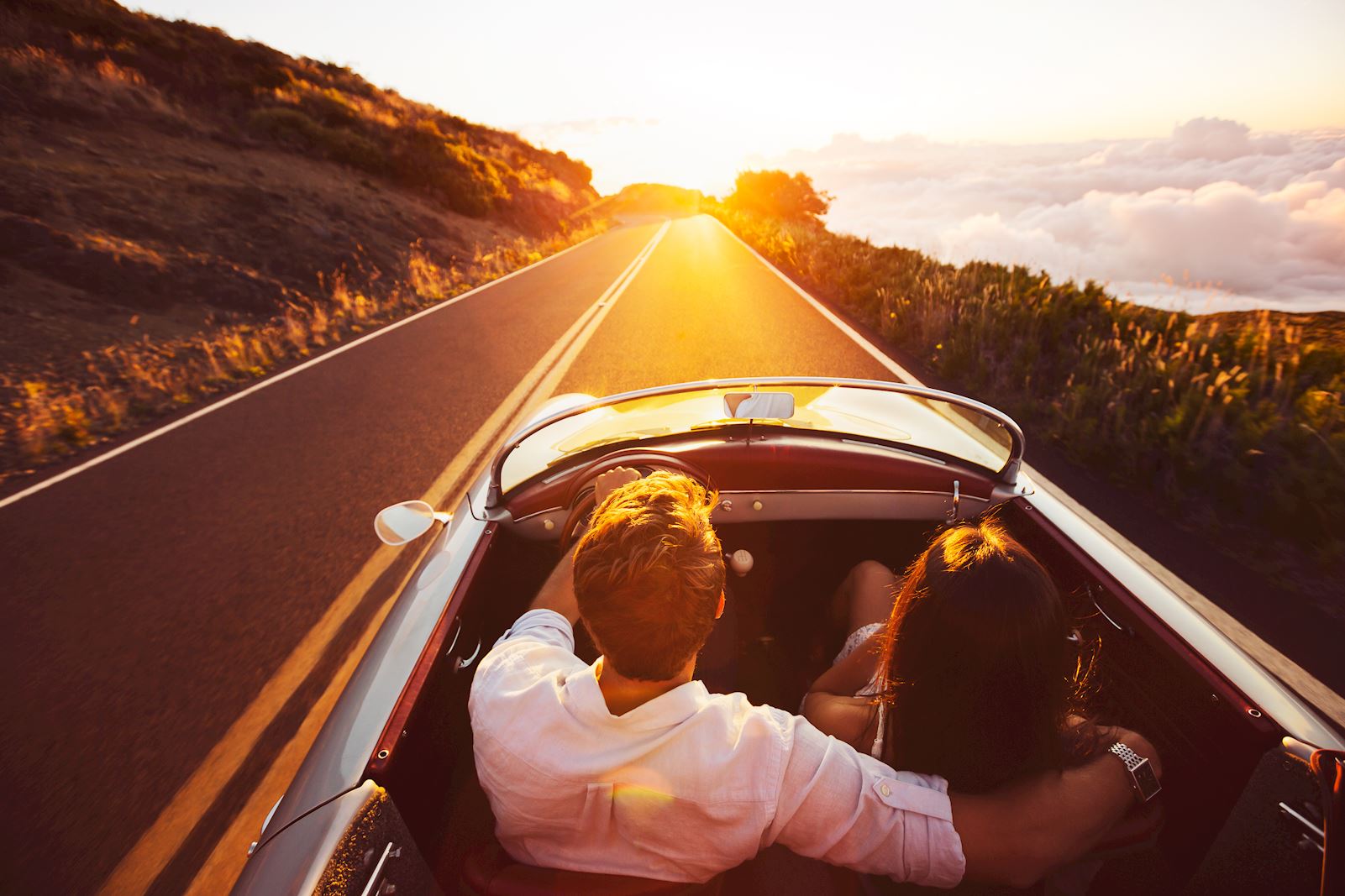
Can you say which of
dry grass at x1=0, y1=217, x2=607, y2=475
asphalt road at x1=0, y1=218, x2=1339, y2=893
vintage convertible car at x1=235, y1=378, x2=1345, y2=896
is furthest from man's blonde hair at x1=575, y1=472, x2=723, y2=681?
dry grass at x1=0, y1=217, x2=607, y2=475

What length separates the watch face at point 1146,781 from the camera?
125 centimetres

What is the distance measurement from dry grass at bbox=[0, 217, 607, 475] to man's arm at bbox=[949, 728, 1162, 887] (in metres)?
7.56

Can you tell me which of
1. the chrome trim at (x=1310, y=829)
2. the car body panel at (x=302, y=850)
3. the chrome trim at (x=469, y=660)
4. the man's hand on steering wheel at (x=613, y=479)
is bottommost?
the chrome trim at (x=469, y=660)

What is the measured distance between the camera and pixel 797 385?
9.32 ft

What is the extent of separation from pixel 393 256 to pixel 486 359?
392 inches

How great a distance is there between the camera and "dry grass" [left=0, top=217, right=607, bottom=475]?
589 centimetres

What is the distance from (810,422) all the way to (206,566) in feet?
12.3

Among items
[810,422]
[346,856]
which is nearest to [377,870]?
[346,856]

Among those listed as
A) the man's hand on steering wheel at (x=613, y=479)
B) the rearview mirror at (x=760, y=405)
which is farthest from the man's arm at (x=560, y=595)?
the rearview mirror at (x=760, y=405)

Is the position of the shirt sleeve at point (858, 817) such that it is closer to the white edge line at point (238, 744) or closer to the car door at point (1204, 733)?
the car door at point (1204, 733)

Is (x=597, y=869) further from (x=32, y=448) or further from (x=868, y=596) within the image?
(x=32, y=448)

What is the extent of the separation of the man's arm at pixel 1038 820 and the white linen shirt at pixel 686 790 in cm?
7

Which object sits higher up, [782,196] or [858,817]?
[782,196]

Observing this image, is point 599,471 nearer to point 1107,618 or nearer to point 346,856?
point 346,856
